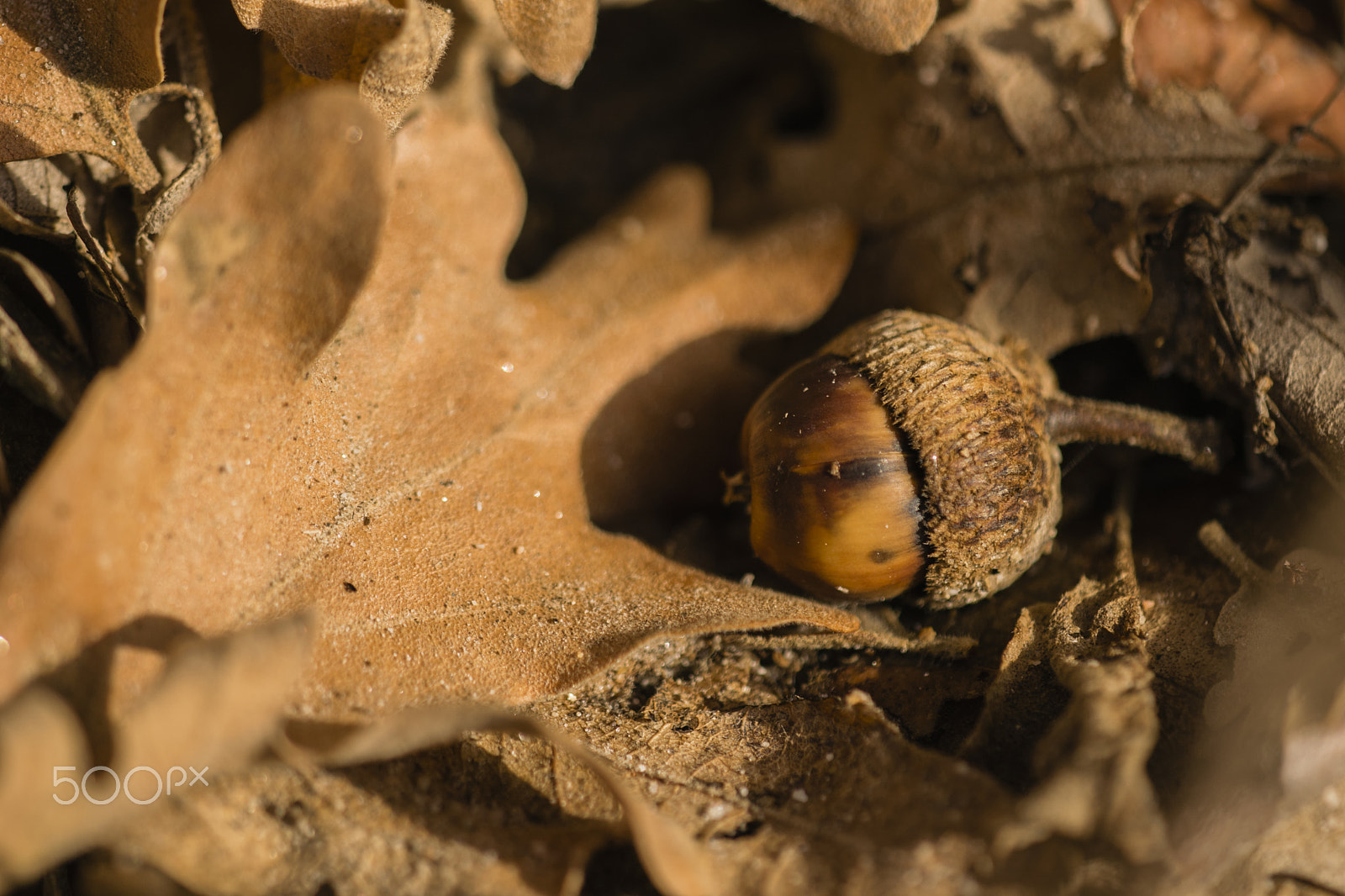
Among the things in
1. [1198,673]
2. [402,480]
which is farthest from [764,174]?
[1198,673]

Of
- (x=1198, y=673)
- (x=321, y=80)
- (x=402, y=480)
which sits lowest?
(x=1198, y=673)

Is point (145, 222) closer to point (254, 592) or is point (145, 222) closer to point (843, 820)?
point (254, 592)

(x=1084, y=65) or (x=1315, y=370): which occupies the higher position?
(x=1084, y=65)

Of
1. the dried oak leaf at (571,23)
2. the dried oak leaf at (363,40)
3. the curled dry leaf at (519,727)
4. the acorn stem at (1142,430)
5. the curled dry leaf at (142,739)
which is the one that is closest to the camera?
the curled dry leaf at (142,739)

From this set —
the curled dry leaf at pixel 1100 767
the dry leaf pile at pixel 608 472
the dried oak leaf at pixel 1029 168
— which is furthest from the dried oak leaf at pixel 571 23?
the curled dry leaf at pixel 1100 767

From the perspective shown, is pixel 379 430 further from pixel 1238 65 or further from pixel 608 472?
pixel 1238 65

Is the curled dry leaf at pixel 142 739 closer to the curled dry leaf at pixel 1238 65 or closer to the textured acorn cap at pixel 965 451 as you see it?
the textured acorn cap at pixel 965 451
